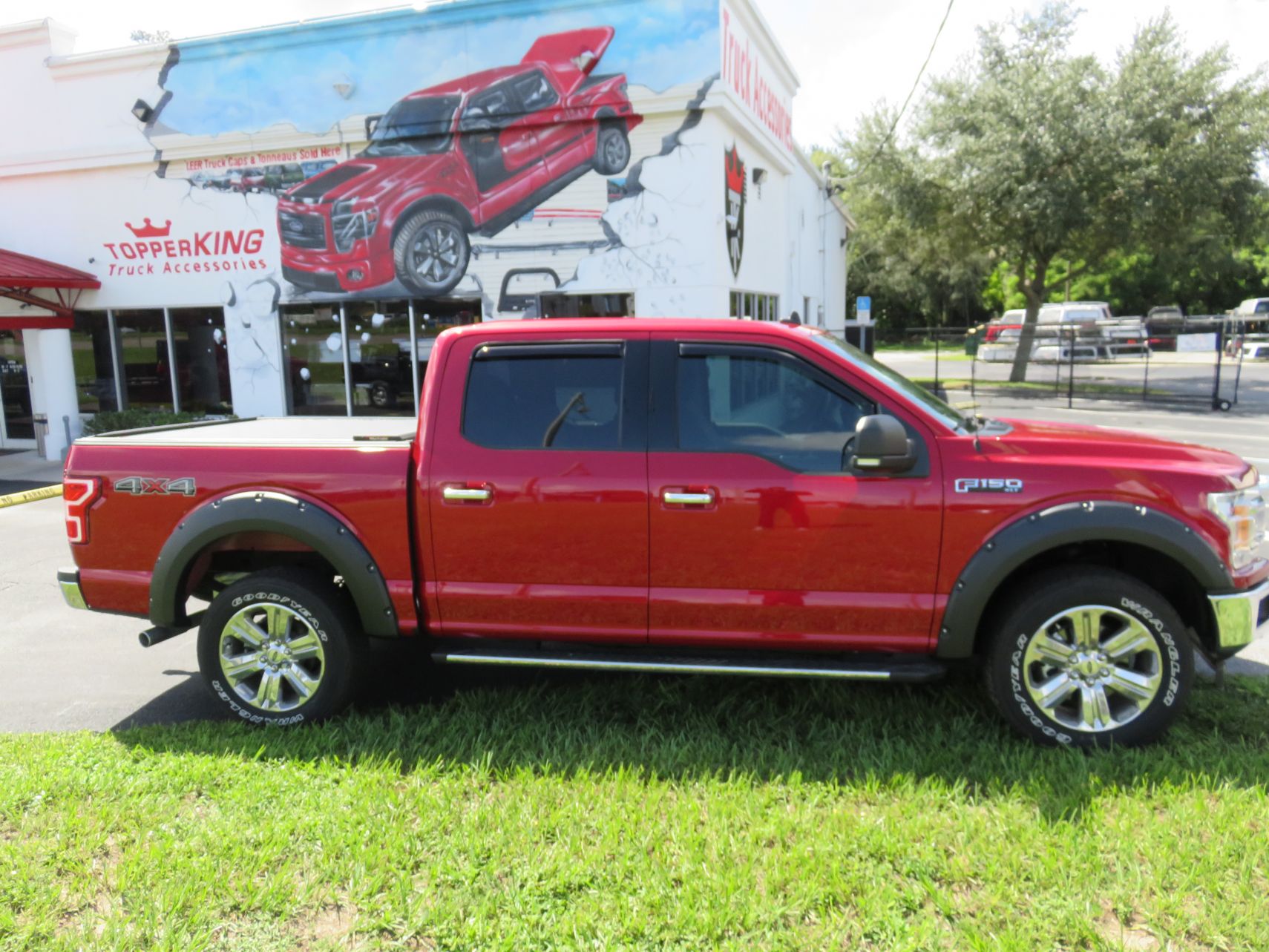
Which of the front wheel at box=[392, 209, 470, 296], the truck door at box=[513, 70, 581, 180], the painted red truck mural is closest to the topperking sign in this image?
the painted red truck mural

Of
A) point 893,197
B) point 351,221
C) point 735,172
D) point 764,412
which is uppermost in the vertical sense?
point 893,197

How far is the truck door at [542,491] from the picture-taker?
4094mm

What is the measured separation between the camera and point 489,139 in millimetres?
13000

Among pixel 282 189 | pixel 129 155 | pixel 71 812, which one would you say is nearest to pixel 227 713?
pixel 71 812

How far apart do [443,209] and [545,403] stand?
10.1 m

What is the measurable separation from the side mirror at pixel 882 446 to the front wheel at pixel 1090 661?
0.82 m

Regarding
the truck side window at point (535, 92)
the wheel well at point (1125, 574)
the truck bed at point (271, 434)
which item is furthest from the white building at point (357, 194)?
the wheel well at point (1125, 574)

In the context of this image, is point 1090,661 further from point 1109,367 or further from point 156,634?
point 1109,367

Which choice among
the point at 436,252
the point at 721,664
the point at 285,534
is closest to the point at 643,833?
the point at 721,664

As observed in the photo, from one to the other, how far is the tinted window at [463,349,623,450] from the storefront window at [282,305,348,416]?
10928mm

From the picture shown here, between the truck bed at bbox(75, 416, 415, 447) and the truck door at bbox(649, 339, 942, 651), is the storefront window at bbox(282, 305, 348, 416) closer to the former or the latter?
the truck bed at bbox(75, 416, 415, 447)

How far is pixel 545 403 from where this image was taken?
428 cm

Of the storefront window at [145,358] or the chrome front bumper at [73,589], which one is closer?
the chrome front bumper at [73,589]

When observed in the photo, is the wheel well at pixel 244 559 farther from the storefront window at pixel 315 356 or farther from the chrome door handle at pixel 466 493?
the storefront window at pixel 315 356
